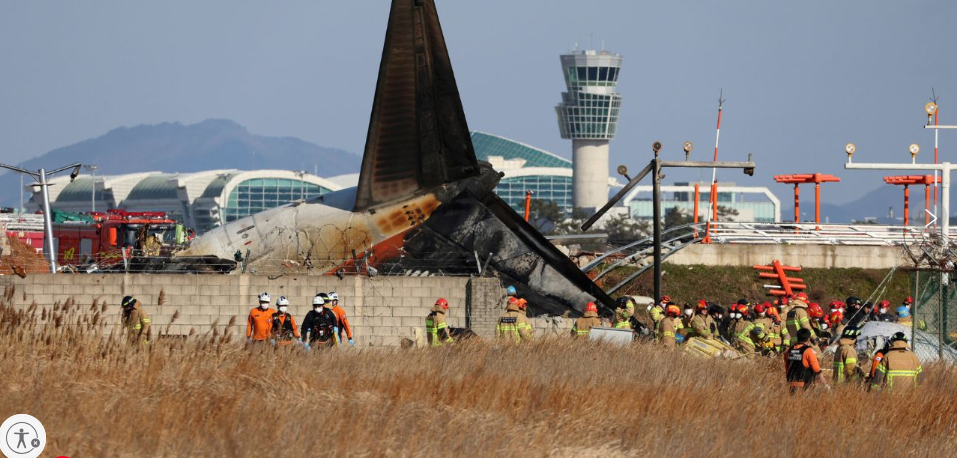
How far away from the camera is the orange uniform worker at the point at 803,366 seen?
65.6ft

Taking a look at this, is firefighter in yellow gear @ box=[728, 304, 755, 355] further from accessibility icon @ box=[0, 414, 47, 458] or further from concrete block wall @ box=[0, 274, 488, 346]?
accessibility icon @ box=[0, 414, 47, 458]

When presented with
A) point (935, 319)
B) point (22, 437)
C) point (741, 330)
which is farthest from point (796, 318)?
point (22, 437)

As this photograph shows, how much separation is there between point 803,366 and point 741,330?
7.01 meters

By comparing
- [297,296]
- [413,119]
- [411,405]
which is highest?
[413,119]

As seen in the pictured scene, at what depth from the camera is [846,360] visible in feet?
66.1

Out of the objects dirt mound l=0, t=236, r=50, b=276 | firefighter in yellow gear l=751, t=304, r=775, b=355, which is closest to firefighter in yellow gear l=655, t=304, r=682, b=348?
firefighter in yellow gear l=751, t=304, r=775, b=355

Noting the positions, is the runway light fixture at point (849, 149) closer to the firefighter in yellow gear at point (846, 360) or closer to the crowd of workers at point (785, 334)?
the crowd of workers at point (785, 334)

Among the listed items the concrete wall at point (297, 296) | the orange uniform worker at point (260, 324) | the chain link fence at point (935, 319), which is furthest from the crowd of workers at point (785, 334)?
the orange uniform worker at point (260, 324)

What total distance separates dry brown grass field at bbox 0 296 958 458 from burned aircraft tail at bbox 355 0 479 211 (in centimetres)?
1065

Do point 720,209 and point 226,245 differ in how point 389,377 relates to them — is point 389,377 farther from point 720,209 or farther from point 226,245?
point 720,209

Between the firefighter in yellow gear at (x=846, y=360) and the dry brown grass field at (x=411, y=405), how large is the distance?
0.41 meters

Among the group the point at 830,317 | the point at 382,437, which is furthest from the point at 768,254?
the point at 382,437

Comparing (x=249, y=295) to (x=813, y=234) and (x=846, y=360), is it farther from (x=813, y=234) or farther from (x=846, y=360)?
(x=813, y=234)

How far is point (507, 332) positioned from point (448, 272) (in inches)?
240
